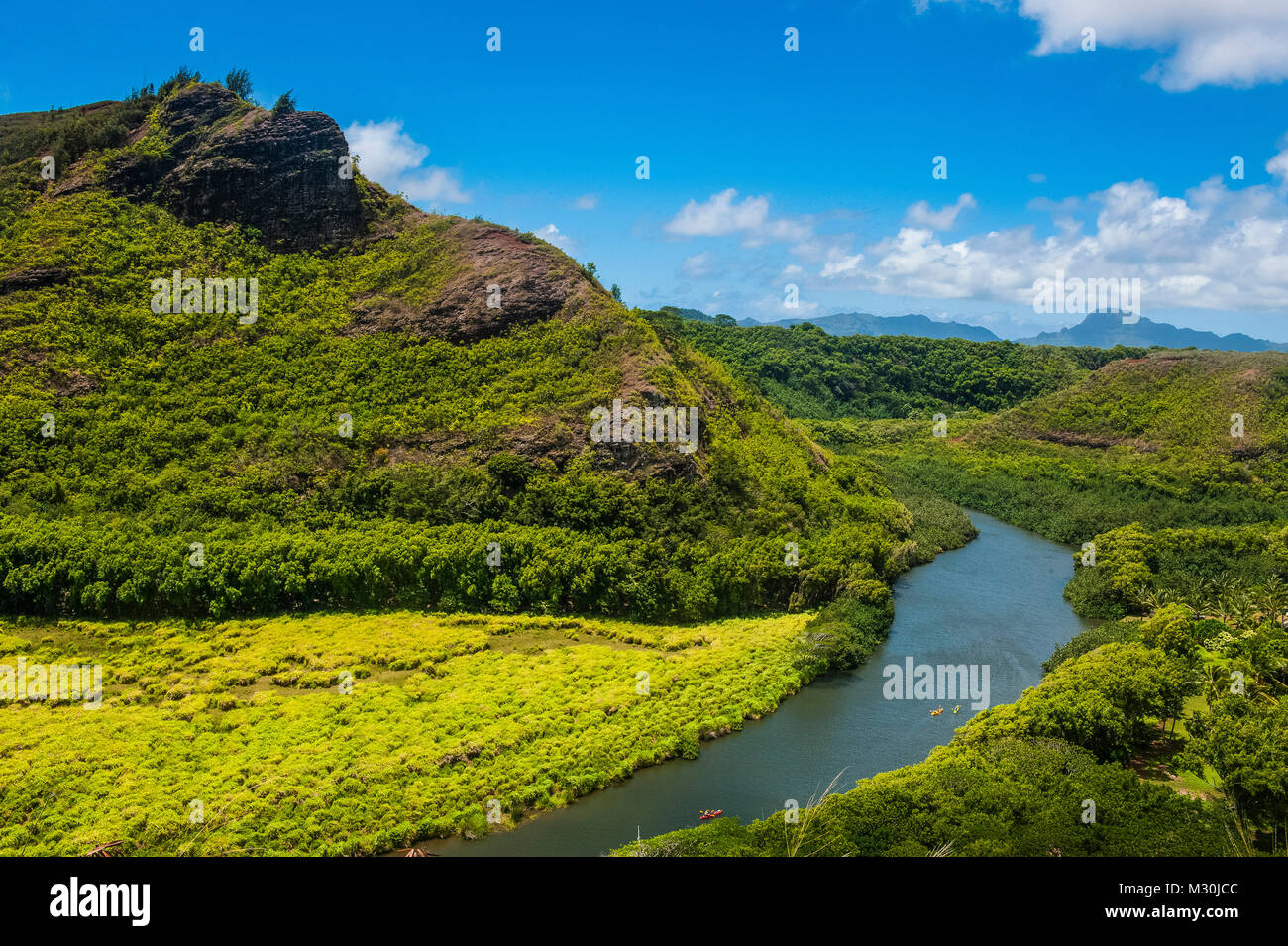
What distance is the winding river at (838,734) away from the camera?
25.1 meters

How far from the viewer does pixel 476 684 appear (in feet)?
109

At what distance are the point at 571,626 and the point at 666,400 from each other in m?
17.7

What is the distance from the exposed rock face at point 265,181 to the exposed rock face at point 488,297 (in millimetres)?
11340

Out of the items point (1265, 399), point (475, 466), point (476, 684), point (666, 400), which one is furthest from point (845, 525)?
point (1265, 399)

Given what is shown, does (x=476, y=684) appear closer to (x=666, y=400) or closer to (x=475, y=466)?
(x=475, y=466)

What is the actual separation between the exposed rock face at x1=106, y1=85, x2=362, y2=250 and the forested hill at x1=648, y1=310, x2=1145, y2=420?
193 feet

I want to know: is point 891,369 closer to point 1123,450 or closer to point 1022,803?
point 1123,450

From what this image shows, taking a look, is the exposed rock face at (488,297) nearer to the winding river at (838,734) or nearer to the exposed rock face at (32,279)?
the exposed rock face at (32,279)

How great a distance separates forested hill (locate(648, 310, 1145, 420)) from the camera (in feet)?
415

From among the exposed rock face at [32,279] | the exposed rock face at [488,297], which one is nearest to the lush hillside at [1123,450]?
the exposed rock face at [488,297]

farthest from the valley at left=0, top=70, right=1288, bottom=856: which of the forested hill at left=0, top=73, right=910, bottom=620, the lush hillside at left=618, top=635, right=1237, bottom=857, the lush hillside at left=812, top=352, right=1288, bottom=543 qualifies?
the lush hillside at left=812, top=352, right=1288, bottom=543

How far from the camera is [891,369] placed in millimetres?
140500

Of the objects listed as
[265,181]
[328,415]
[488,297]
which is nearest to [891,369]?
[488,297]

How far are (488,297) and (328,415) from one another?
14.8 m
